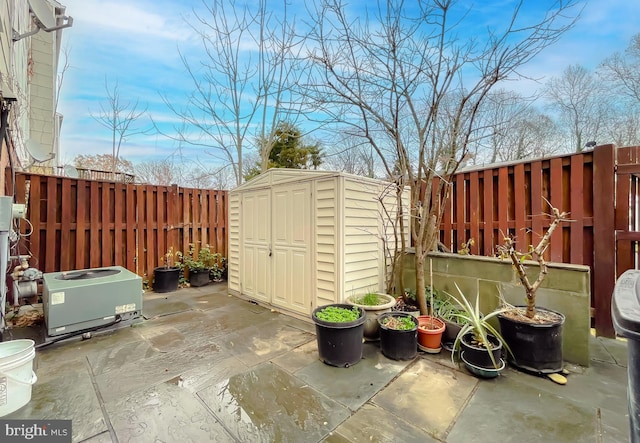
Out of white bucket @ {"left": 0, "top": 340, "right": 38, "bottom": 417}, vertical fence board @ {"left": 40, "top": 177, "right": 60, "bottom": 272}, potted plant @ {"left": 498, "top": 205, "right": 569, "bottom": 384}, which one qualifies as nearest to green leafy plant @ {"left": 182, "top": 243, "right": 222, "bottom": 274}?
vertical fence board @ {"left": 40, "top": 177, "right": 60, "bottom": 272}

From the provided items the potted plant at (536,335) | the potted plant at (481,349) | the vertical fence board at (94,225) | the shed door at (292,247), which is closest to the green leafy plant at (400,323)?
the potted plant at (481,349)

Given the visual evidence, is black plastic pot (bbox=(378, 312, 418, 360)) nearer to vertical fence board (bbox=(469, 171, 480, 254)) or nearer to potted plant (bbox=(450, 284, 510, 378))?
potted plant (bbox=(450, 284, 510, 378))

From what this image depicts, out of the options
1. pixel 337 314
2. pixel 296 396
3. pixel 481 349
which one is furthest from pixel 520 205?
pixel 296 396

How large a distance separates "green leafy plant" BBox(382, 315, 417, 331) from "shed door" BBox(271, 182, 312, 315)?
4.02 ft

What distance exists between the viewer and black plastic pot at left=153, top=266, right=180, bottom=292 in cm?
542

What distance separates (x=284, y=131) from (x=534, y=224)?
646 centimetres

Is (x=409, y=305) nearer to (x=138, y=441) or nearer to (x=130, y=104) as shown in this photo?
(x=138, y=441)

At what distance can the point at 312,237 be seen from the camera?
12.4 ft

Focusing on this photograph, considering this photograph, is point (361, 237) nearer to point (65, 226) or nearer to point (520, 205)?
point (520, 205)

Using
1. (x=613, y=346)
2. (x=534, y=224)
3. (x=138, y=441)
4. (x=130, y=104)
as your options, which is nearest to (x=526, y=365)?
(x=613, y=346)

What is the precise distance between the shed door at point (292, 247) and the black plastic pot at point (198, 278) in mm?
2402

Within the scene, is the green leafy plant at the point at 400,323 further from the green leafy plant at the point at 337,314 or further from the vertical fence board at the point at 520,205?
the vertical fence board at the point at 520,205

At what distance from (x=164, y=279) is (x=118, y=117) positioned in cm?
592

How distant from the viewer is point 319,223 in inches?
145
